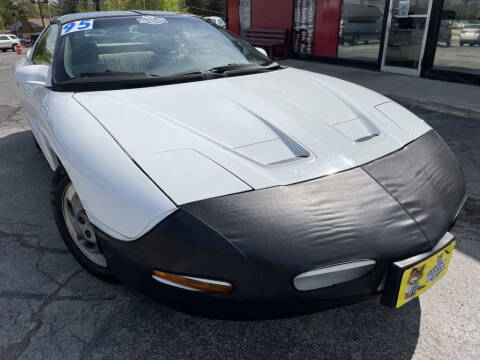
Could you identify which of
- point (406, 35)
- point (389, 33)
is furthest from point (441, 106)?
point (389, 33)

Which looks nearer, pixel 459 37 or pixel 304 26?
pixel 459 37

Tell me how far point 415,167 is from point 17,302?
2069 millimetres

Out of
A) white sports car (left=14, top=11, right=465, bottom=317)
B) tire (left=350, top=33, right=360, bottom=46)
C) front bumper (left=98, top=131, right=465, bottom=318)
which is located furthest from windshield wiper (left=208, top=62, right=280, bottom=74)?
tire (left=350, top=33, right=360, bottom=46)

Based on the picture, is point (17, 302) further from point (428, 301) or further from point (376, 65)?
point (376, 65)

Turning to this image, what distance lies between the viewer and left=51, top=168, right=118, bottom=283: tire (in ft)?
6.48

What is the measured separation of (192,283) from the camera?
1.35 m

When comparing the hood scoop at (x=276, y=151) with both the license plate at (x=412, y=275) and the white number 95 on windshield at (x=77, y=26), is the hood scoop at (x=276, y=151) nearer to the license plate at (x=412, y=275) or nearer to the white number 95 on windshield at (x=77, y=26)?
the license plate at (x=412, y=275)

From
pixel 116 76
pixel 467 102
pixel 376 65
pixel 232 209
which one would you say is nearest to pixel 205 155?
pixel 232 209

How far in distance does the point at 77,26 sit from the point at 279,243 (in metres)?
2.28

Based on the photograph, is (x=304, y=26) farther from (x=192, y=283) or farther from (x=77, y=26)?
(x=192, y=283)

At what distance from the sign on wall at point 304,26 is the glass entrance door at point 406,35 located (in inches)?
92.1

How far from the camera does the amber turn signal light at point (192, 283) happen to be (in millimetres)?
1322

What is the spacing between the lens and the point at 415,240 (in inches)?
55.2

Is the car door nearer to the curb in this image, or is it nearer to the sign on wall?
the curb
